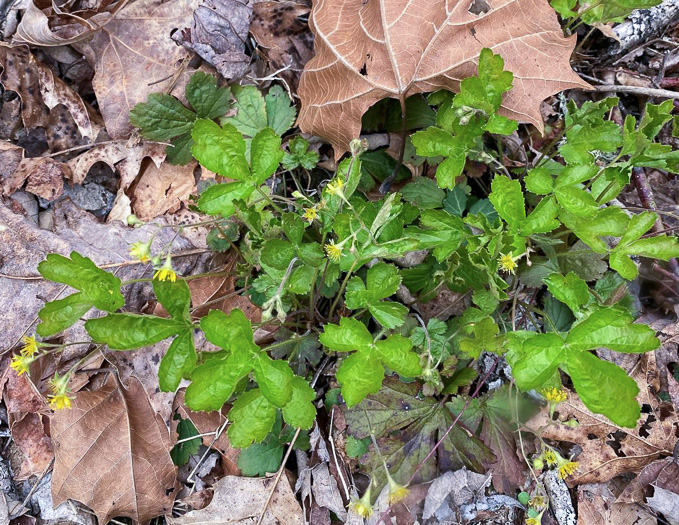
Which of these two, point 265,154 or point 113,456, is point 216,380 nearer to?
point 265,154

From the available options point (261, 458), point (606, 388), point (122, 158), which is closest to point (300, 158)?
point (122, 158)

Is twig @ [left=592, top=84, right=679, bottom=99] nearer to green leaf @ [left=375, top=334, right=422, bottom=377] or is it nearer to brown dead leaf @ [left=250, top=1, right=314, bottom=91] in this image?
brown dead leaf @ [left=250, top=1, right=314, bottom=91]

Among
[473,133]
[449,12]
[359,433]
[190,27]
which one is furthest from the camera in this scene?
[190,27]

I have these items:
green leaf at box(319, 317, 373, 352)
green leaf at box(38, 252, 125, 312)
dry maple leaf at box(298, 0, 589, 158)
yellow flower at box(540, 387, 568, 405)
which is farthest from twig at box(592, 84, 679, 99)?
green leaf at box(38, 252, 125, 312)

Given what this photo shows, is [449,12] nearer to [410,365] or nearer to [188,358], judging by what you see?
[410,365]

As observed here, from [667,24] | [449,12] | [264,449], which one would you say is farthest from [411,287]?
[667,24]

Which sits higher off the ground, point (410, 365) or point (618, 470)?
point (410, 365)
